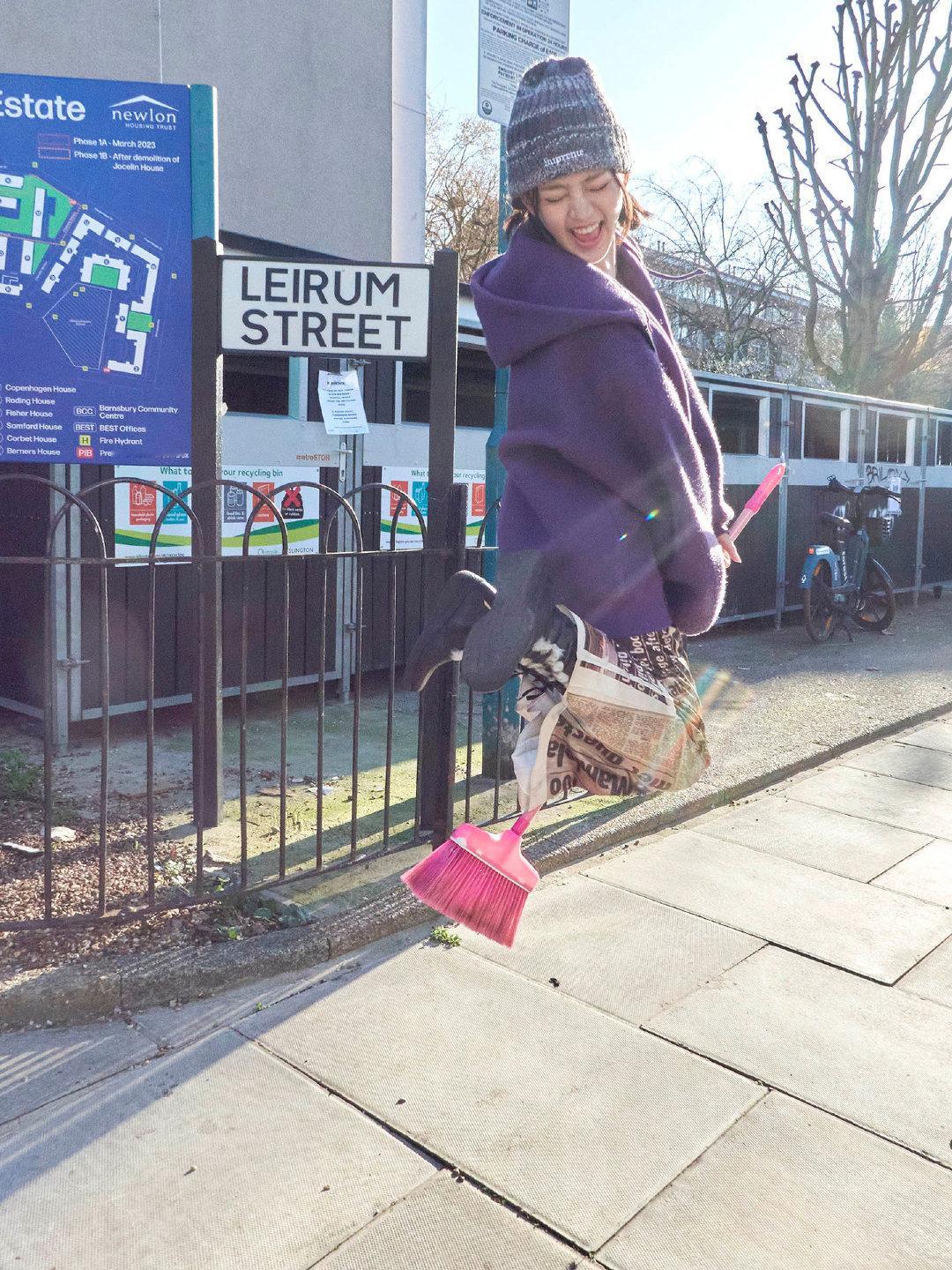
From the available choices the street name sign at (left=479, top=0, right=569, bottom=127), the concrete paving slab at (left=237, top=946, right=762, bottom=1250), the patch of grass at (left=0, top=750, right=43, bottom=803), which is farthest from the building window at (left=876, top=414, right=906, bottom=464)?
the concrete paving slab at (left=237, top=946, right=762, bottom=1250)

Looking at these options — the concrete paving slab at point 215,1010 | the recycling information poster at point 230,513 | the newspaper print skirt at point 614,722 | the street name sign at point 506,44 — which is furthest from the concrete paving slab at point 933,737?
the newspaper print skirt at point 614,722

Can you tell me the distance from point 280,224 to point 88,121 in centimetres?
499

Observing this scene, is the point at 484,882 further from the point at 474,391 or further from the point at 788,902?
the point at 474,391

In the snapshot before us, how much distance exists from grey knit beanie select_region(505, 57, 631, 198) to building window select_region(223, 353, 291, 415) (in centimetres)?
461

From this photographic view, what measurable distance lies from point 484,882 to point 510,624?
0.66 m

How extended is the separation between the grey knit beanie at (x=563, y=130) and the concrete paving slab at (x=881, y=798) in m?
3.81

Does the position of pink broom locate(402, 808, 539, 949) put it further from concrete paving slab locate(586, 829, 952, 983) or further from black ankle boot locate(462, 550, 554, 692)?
concrete paving slab locate(586, 829, 952, 983)

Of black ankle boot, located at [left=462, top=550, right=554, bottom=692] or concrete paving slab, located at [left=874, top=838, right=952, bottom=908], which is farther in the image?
concrete paving slab, located at [left=874, top=838, right=952, bottom=908]

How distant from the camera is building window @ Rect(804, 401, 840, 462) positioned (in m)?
11.4

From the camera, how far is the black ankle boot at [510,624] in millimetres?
1904

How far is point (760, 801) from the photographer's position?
5336 mm

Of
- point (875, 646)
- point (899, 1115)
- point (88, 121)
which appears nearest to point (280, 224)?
point (88, 121)

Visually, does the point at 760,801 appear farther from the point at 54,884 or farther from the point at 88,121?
the point at 88,121

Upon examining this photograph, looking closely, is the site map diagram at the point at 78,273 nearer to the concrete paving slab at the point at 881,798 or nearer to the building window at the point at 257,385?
the building window at the point at 257,385
